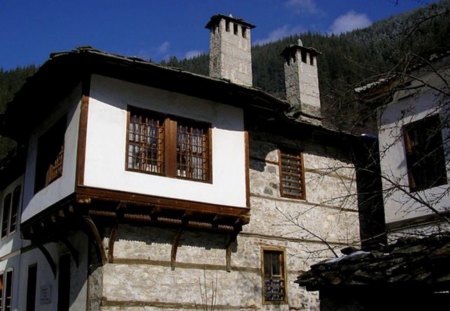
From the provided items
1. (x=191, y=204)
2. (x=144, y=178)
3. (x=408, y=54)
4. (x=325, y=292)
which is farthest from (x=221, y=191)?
(x=408, y=54)

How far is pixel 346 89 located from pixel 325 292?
2170 mm

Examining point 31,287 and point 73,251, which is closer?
point 73,251

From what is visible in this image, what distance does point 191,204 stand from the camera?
10.6 meters

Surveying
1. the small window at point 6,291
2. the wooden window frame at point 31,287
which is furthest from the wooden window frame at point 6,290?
the wooden window frame at point 31,287

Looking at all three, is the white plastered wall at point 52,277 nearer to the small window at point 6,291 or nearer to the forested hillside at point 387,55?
the small window at point 6,291

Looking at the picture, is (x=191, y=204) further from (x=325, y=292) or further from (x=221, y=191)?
(x=325, y=292)

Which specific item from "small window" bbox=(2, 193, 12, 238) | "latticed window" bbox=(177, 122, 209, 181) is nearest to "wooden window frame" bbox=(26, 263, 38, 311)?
"small window" bbox=(2, 193, 12, 238)

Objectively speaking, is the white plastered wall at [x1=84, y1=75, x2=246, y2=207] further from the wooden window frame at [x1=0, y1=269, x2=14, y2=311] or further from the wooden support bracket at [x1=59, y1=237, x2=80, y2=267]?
the wooden window frame at [x1=0, y1=269, x2=14, y2=311]

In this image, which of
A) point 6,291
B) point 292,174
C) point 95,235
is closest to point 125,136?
point 95,235

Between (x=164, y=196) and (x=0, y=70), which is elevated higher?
(x=0, y=70)

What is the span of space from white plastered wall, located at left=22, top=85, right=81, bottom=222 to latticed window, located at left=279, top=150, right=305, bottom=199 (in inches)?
209

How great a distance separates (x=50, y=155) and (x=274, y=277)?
222 inches

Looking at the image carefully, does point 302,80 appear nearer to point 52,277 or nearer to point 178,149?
point 178,149

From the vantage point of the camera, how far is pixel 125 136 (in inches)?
406
